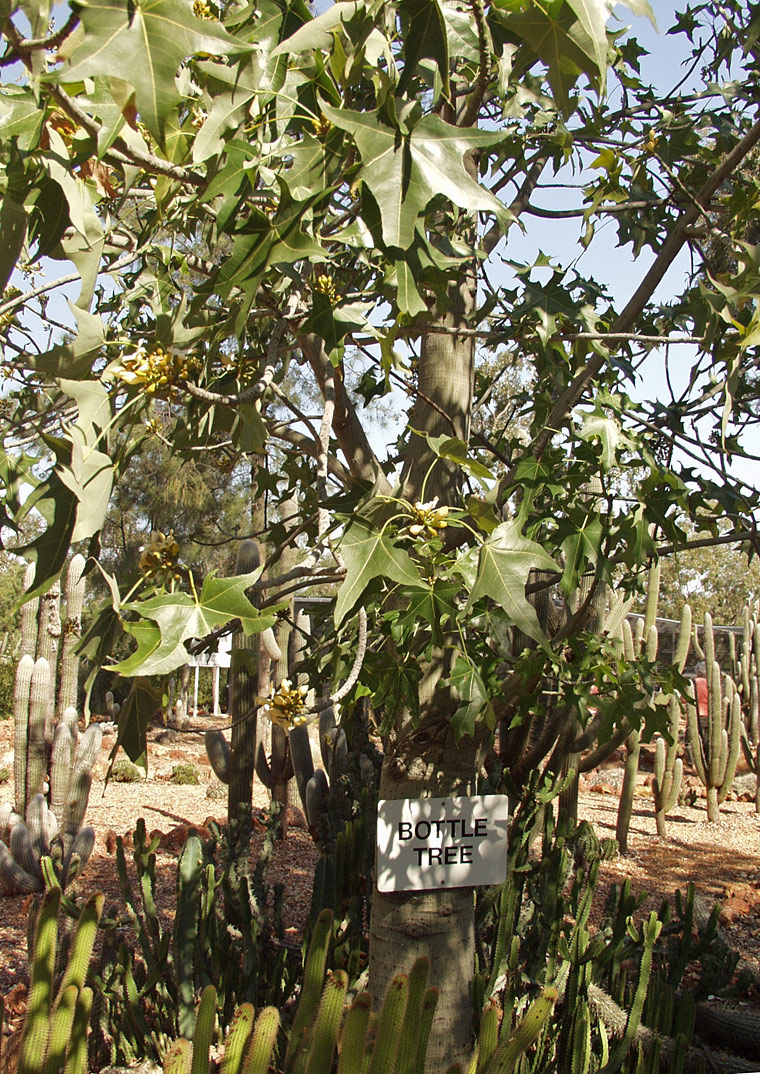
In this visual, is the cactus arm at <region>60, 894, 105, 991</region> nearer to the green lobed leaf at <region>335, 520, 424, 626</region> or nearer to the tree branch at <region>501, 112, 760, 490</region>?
the green lobed leaf at <region>335, 520, 424, 626</region>

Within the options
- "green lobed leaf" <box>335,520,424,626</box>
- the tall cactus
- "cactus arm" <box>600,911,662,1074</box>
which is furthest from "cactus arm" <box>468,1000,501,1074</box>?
the tall cactus

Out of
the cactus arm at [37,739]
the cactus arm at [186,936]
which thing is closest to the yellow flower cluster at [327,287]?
the cactus arm at [186,936]

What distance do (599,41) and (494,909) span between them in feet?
9.60

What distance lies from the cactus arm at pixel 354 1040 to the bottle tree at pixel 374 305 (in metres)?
0.59

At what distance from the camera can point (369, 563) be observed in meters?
1.44

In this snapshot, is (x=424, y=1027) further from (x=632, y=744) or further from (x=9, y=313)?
(x=632, y=744)

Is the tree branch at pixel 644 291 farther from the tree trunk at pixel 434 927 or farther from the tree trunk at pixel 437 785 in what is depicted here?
the tree trunk at pixel 434 927

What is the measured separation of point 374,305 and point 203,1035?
68.0 inches

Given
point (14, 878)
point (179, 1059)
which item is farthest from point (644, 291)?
point (14, 878)

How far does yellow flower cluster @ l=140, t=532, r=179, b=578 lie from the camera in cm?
163

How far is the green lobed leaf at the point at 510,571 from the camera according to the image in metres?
1.43

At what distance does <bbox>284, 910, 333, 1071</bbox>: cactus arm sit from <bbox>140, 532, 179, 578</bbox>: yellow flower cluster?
1.11 m

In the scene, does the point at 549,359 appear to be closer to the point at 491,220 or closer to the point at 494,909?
the point at 491,220

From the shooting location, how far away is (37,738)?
6.16 metres
